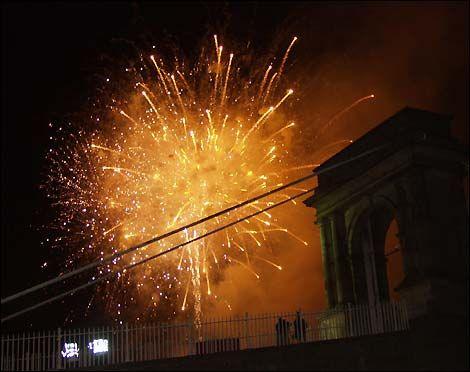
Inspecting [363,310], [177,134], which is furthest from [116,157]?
[363,310]

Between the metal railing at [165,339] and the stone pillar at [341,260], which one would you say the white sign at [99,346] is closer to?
the metal railing at [165,339]

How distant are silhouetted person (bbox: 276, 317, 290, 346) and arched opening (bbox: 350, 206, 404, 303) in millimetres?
5389

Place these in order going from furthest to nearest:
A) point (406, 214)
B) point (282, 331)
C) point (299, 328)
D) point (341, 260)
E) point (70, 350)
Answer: point (341, 260), point (406, 214), point (299, 328), point (282, 331), point (70, 350)

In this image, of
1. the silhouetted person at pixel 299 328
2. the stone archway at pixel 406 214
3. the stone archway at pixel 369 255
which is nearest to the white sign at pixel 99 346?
the silhouetted person at pixel 299 328

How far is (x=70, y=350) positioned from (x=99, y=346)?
0.80 metres

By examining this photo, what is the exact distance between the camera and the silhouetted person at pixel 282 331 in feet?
67.7

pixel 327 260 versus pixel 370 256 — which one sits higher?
pixel 327 260

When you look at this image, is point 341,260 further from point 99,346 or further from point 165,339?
point 99,346

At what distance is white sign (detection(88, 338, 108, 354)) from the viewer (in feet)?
65.0

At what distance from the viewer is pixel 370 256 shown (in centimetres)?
2583

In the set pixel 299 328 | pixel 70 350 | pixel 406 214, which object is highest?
pixel 406 214

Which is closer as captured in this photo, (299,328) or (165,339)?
(165,339)

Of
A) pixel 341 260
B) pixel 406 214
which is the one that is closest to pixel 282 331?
pixel 406 214

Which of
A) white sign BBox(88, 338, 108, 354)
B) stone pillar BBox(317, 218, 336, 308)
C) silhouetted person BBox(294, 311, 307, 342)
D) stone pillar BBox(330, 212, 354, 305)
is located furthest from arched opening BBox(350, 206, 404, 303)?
white sign BBox(88, 338, 108, 354)
